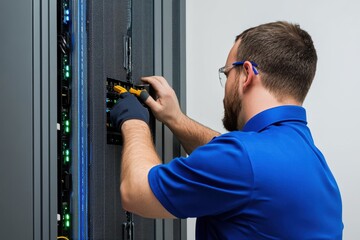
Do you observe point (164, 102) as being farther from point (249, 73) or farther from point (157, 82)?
point (249, 73)

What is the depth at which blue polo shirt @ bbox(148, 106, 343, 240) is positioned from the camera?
1180 millimetres

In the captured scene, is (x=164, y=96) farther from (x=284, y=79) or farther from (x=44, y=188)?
(x=44, y=188)

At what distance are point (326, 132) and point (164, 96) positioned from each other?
2.90ft

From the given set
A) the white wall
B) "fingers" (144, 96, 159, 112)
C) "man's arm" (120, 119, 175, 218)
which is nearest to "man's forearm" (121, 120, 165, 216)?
"man's arm" (120, 119, 175, 218)

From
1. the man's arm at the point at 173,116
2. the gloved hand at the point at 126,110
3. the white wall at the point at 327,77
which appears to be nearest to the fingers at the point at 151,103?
the man's arm at the point at 173,116

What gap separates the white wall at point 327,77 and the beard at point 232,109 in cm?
72

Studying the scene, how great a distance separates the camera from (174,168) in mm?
1229

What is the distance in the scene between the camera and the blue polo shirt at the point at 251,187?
3.87 feet

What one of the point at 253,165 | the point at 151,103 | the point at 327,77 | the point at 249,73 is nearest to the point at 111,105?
the point at 151,103

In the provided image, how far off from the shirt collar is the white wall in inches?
34.5

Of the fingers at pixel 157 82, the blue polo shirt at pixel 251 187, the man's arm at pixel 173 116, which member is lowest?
the blue polo shirt at pixel 251 187

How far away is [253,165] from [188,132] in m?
0.62

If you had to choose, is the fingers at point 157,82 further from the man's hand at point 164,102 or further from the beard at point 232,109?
the beard at point 232,109

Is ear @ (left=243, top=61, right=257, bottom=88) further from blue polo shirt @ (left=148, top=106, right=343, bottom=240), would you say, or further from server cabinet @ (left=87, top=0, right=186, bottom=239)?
server cabinet @ (left=87, top=0, right=186, bottom=239)
